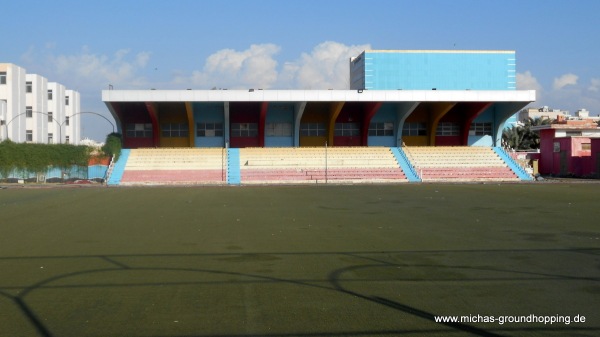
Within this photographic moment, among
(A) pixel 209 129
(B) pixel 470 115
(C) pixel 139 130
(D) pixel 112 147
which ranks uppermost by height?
(B) pixel 470 115

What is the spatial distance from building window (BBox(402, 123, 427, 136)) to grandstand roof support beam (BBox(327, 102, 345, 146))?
21.4ft

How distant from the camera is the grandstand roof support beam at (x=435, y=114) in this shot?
46.0 meters

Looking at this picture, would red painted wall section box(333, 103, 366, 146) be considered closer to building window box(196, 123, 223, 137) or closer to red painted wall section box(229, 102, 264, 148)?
red painted wall section box(229, 102, 264, 148)

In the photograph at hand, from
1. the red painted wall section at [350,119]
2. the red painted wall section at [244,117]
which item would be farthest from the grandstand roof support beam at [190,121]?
the red painted wall section at [350,119]

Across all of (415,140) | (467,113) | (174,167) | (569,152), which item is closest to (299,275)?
(174,167)

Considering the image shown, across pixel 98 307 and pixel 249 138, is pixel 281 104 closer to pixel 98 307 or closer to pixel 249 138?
pixel 249 138

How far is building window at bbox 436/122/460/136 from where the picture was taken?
50.4 meters

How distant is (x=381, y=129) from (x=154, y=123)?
19366 millimetres

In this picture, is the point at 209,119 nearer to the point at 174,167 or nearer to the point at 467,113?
the point at 174,167

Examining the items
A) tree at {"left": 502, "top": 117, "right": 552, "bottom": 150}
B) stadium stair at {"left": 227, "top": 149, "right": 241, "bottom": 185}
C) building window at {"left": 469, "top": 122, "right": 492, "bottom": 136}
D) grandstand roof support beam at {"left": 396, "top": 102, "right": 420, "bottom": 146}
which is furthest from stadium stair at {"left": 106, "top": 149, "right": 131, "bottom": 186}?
tree at {"left": 502, "top": 117, "right": 552, "bottom": 150}

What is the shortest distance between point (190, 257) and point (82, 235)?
436 cm

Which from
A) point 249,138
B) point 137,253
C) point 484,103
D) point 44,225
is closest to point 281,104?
point 249,138

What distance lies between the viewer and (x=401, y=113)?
48.0 meters

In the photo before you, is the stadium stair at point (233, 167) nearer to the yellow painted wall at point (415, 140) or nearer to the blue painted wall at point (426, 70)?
the yellow painted wall at point (415, 140)
